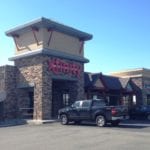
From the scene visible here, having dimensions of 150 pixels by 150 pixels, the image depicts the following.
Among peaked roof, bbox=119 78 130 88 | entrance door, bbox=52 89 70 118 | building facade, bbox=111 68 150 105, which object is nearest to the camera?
entrance door, bbox=52 89 70 118

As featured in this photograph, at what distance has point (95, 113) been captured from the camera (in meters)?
22.9

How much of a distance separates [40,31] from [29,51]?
2.21 m

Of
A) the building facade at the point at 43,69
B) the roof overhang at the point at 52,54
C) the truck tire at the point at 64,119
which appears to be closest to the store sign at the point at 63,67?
the building facade at the point at 43,69

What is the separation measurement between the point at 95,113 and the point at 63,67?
25.1 feet

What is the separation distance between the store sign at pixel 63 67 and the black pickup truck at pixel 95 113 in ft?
16.1

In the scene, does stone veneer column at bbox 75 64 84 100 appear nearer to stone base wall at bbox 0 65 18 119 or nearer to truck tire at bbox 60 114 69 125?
stone base wall at bbox 0 65 18 119

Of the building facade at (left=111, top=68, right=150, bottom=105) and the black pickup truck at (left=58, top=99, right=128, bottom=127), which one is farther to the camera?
the building facade at (left=111, top=68, right=150, bottom=105)

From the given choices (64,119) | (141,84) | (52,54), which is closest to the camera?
(64,119)

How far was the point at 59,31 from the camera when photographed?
96.8 feet

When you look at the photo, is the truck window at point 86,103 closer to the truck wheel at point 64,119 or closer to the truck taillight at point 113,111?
the truck wheel at point 64,119

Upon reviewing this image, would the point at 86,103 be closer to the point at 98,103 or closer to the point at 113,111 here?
the point at 98,103

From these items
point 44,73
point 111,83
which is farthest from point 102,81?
point 44,73

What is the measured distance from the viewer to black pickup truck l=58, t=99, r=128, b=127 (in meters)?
22.0

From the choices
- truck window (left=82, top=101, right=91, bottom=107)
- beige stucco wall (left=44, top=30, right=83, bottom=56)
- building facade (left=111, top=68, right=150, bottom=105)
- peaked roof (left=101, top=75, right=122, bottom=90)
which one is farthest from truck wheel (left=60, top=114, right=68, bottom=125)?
building facade (left=111, top=68, right=150, bottom=105)
